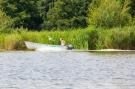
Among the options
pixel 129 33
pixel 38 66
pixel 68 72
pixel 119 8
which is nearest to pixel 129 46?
pixel 129 33

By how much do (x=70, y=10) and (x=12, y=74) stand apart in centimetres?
4487

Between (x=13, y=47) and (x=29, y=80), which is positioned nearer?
(x=29, y=80)

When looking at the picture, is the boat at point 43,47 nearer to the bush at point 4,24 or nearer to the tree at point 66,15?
the bush at point 4,24

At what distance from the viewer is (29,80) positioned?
62.4 ft

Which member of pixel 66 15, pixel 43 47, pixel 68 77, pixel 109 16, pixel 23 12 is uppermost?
pixel 23 12

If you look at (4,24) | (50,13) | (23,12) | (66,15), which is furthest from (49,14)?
(4,24)

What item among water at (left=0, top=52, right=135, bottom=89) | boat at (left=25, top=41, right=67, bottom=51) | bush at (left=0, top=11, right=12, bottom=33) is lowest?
boat at (left=25, top=41, right=67, bottom=51)

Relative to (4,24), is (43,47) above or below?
below

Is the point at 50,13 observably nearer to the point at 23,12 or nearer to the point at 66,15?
the point at 66,15

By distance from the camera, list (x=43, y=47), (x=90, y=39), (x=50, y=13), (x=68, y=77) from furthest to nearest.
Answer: (x=50, y=13), (x=90, y=39), (x=43, y=47), (x=68, y=77)

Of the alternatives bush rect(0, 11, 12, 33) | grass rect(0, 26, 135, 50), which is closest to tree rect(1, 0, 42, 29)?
bush rect(0, 11, 12, 33)

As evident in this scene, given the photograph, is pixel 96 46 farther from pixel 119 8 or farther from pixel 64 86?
pixel 64 86

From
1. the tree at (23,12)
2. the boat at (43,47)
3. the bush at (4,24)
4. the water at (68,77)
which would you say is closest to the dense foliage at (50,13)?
the tree at (23,12)

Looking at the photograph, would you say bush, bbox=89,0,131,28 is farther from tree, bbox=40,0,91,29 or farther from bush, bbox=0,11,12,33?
tree, bbox=40,0,91,29
